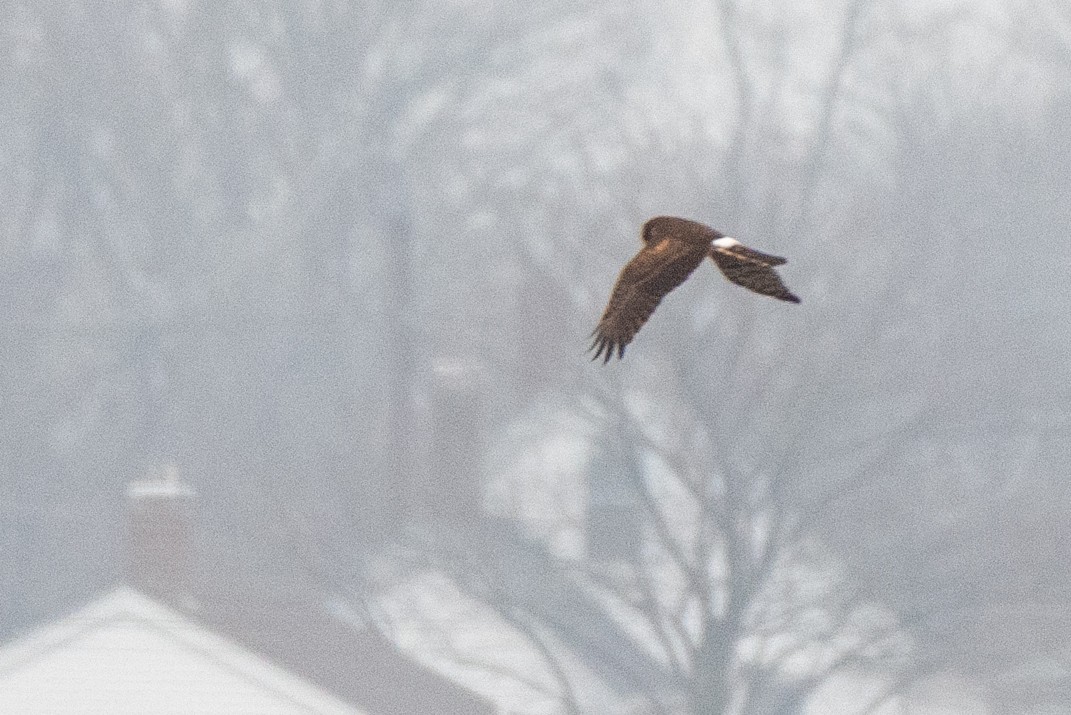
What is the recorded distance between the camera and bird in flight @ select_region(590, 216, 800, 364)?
4.47 metres

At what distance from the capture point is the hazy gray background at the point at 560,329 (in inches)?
1141

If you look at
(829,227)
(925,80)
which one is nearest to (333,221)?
(925,80)

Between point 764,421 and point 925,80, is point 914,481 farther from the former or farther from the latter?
point 925,80

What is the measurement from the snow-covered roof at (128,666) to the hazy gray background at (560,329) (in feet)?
18.7

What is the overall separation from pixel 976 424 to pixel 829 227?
4245mm

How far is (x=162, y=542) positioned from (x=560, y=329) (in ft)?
26.6

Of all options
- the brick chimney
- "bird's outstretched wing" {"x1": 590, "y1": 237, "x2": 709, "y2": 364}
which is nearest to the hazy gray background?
the brick chimney

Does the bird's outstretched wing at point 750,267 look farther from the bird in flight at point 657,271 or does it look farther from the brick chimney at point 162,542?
the brick chimney at point 162,542

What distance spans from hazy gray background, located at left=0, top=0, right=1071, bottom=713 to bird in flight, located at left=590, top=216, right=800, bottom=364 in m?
22.6

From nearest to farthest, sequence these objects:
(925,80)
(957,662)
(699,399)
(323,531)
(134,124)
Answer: (957,662)
(699,399)
(323,531)
(925,80)
(134,124)

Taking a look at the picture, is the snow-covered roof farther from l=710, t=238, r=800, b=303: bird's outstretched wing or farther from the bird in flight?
l=710, t=238, r=800, b=303: bird's outstretched wing

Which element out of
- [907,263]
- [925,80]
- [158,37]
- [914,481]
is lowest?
[914,481]

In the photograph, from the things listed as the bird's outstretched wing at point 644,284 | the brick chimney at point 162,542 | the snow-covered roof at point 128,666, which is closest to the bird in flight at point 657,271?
the bird's outstretched wing at point 644,284

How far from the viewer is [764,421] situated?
29.8 m
